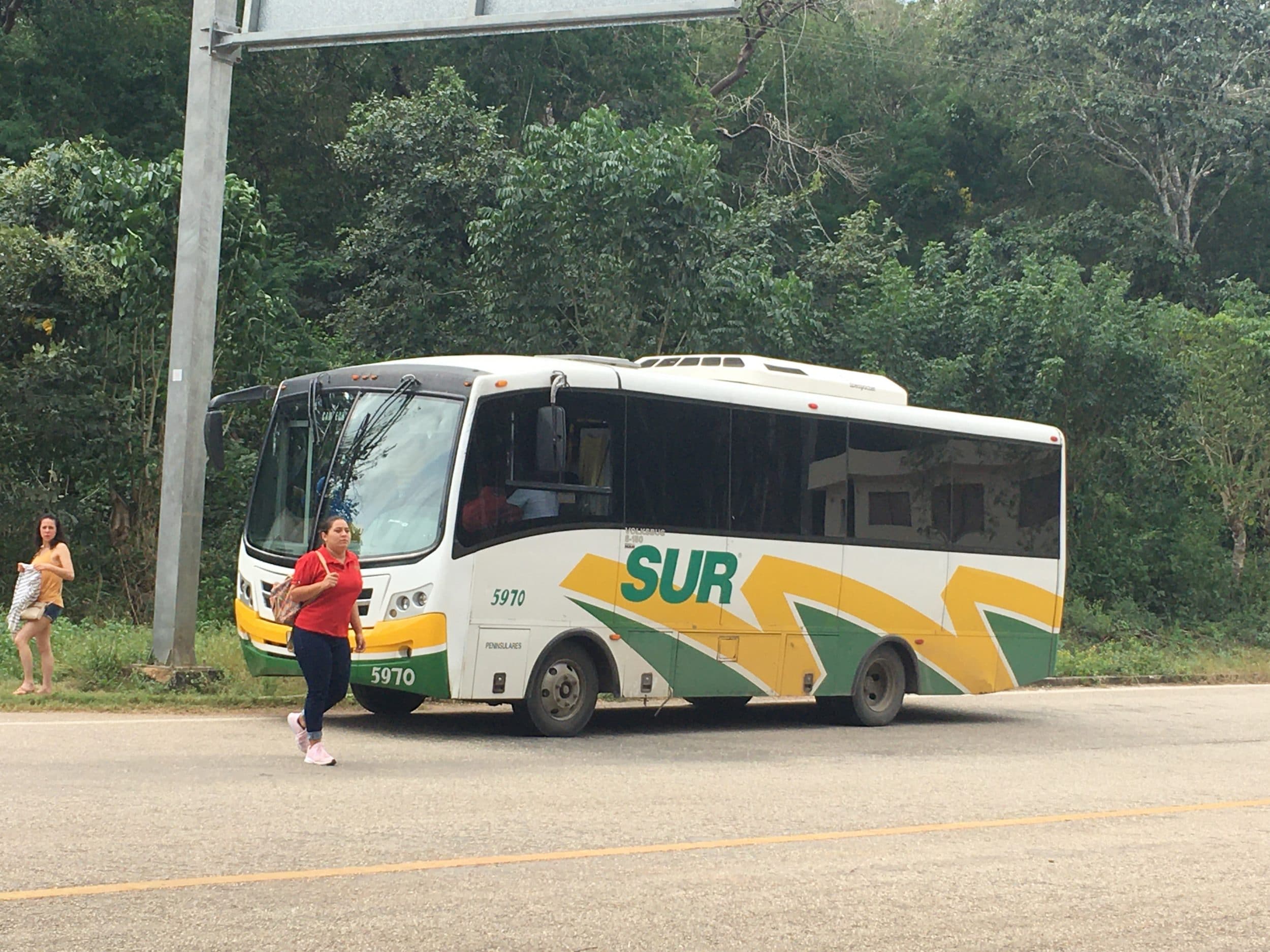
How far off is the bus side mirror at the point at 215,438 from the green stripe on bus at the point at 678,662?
361 cm

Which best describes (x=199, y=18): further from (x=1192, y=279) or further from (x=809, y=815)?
(x=1192, y=279)

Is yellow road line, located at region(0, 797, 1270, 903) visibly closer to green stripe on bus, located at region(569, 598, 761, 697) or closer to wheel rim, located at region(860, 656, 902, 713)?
green stripe on bus, located at region(569, 598, 761, 697)

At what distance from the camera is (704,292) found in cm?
2767

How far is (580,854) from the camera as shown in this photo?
8.09 metres

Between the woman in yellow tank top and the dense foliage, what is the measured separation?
8.99 m

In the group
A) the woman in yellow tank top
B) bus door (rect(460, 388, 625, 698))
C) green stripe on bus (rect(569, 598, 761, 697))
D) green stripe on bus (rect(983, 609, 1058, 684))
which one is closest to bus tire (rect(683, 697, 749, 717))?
green stripe on bus (rect(569, 598, 761, 697))

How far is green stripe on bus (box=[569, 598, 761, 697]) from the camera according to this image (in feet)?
45.3

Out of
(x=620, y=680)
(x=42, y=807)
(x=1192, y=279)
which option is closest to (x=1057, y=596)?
(x=620, y=680)

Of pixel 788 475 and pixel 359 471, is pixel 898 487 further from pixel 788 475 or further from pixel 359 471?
pixel 359 471

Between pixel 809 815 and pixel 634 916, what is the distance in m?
3.18

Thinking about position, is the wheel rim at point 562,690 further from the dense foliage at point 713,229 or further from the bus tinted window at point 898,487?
the dense foliage at point 713,229

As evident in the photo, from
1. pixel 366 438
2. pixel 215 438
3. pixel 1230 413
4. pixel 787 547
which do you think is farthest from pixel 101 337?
pixel 1230 413

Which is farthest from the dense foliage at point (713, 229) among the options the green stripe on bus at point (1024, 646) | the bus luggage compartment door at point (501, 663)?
the bus luggage compartment door at point (501, 663)

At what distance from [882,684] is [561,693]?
14.6 ft
